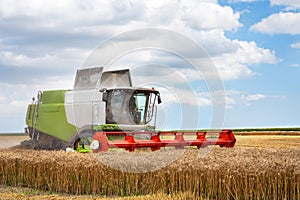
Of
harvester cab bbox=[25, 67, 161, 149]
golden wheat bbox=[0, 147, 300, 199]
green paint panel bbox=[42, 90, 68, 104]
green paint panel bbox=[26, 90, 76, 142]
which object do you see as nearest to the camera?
golden wheat bbox=[0, 147, 300, 199]

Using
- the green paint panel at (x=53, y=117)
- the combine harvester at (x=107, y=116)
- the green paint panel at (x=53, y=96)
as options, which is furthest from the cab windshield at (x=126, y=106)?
the green paint panel at (x=53, y=96)

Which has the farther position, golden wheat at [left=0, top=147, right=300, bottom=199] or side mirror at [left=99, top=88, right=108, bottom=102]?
side mirror at [left=99, top=88, right=108, bottom=102]

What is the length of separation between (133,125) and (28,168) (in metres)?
4.44

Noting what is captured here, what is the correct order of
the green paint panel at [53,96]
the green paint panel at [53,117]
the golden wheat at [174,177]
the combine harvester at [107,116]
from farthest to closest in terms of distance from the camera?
1. the green paint panel at [53,96]
2. the green paint panel at [53,117]
3. the combine harvester at [107,116]
4. the golden wheat at [174,177]

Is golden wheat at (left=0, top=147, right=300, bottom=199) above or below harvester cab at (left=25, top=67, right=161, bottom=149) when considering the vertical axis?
below

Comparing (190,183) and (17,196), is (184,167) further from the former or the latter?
(17,196)

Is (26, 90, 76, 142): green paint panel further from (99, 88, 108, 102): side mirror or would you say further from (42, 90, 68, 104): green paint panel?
(99, 88, 108, 102): side mirror

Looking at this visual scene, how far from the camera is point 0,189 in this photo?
10.5m

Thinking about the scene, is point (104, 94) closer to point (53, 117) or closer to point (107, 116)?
point (107, 116)

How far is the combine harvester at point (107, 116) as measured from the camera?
13.8 metres

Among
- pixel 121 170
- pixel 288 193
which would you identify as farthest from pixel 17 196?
pixel 288 193

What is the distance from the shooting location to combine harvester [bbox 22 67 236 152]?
1375cm

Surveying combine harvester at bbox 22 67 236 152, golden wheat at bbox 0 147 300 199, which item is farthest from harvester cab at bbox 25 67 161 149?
golden wheat at bbox 0 147 300 199

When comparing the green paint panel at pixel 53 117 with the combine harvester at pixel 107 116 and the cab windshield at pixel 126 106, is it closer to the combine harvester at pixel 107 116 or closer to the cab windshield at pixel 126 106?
the combine harvester at pixel 107 116
